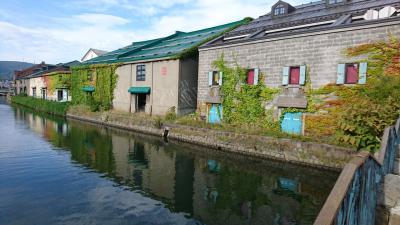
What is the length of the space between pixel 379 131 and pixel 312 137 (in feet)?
12.8

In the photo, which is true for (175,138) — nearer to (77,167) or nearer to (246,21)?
(77,167)

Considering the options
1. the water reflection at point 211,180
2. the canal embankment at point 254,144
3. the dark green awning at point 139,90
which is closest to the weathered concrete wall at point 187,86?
the canal embankment at point 254,144

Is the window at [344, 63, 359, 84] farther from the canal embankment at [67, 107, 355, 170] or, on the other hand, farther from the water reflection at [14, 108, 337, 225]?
the water reflection at [14, 108, 337, 225]

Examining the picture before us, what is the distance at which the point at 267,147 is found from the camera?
16.9m

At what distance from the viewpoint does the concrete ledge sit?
14.1 metres

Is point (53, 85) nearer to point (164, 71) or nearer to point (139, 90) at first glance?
point (139, 90)

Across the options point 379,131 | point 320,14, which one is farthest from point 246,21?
point 379,131

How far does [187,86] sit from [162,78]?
2.68m

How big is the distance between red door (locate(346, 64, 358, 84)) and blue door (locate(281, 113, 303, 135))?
3354mm

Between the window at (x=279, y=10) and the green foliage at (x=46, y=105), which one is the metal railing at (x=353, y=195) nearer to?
the window at (x=279, y=10)

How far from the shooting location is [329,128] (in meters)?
16.2

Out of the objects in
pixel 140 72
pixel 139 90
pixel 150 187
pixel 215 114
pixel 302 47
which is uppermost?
pixel 302 47

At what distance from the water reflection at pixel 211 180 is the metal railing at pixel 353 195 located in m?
5.65

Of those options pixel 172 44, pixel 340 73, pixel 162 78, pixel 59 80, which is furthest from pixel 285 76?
pixel 59 80
